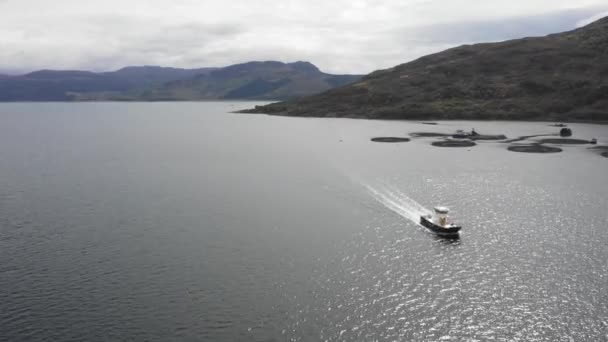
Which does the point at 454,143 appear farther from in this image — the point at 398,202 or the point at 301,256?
the point at 301,256

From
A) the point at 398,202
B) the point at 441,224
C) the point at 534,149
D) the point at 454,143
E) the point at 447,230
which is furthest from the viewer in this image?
the point at 454,143

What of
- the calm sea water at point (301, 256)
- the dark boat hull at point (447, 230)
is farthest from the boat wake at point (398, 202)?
the dark boat hull at point (447, 230)

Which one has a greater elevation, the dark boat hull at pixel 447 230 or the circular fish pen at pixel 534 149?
the circular fish pen at pixel 534 149

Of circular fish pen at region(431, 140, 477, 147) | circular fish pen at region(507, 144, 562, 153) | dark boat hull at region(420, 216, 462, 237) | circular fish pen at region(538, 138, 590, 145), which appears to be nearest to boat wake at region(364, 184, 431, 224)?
dark boat hull at region(420, 216, 462, 237)

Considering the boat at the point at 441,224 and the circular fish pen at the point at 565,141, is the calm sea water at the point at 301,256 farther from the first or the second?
the circular fish pen at the point at 565,141

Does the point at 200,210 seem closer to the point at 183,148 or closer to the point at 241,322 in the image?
the point at 241,322

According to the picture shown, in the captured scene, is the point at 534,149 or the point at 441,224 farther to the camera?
the point at 534,149

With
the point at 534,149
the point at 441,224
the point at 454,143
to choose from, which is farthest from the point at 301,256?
the point at 454,143

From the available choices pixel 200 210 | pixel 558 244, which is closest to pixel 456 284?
pixel 558 244
